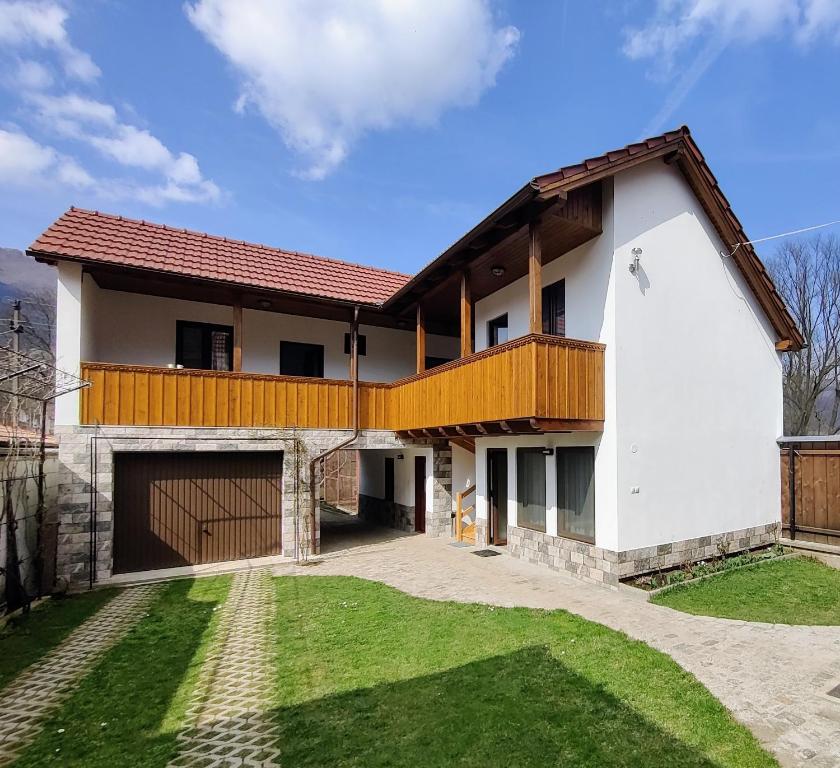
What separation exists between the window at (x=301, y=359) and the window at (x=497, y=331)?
4.46 meters

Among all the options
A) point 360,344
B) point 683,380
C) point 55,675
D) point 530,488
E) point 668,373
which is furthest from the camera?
point 360,344

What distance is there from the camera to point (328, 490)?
20.3 metres

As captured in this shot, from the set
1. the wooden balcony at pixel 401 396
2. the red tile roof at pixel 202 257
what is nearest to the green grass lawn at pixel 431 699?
the wooden balcony at pixel 401 396

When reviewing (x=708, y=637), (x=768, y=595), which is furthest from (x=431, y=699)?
(x=768, y=595)

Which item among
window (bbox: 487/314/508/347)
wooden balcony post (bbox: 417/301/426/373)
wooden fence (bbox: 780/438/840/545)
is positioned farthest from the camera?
window (bbox: 487/314/508/347)

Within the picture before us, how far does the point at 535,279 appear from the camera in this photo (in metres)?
7.79

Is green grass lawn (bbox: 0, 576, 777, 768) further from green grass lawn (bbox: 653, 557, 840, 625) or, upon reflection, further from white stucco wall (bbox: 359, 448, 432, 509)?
white stucco wall (bbox: 359, 448, 432, 509)

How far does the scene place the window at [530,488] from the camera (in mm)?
9734

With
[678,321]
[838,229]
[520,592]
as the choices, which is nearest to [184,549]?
[520,592]

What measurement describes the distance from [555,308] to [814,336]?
2135 centimetres

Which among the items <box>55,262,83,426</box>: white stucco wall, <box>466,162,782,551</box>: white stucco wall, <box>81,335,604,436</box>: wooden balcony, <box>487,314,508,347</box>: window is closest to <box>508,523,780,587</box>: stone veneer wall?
<box>466,162,782,551</box>: white stucco wall

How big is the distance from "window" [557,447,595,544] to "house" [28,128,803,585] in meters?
0.04

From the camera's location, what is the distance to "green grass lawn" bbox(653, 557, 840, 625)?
6723 mm

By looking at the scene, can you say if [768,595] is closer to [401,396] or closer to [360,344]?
[401,396]
